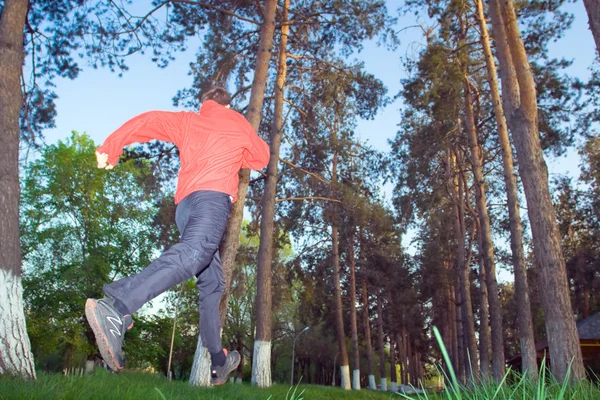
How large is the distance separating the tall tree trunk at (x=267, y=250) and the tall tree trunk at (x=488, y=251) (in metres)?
7.77

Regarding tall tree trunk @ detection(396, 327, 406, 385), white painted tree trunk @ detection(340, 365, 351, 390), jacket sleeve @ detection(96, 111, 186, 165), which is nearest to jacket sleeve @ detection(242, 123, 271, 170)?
jacket sleeve @ detection(96, 111, 186, 165)

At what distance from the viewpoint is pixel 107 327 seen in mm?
2695

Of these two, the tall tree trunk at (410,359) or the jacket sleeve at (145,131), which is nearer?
the jacket sleeve at (145,131)

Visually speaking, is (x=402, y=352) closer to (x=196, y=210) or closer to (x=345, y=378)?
(x=345, y=378)

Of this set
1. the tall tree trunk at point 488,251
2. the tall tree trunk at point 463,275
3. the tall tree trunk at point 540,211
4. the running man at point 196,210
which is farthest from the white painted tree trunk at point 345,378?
the running man at point 196,210

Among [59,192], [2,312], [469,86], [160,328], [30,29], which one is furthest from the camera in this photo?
[160,328]

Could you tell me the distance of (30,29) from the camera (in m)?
10.7

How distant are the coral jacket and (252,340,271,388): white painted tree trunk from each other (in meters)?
11.2

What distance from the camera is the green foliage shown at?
2727cm

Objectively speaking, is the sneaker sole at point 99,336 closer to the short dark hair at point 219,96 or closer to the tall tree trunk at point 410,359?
the short dark hair at point 219,96

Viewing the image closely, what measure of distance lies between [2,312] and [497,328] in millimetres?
16858

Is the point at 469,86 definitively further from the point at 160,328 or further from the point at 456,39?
the point at 160,328

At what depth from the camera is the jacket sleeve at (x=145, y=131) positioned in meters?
3.45

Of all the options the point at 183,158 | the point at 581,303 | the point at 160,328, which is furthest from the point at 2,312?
the point at 581,303
